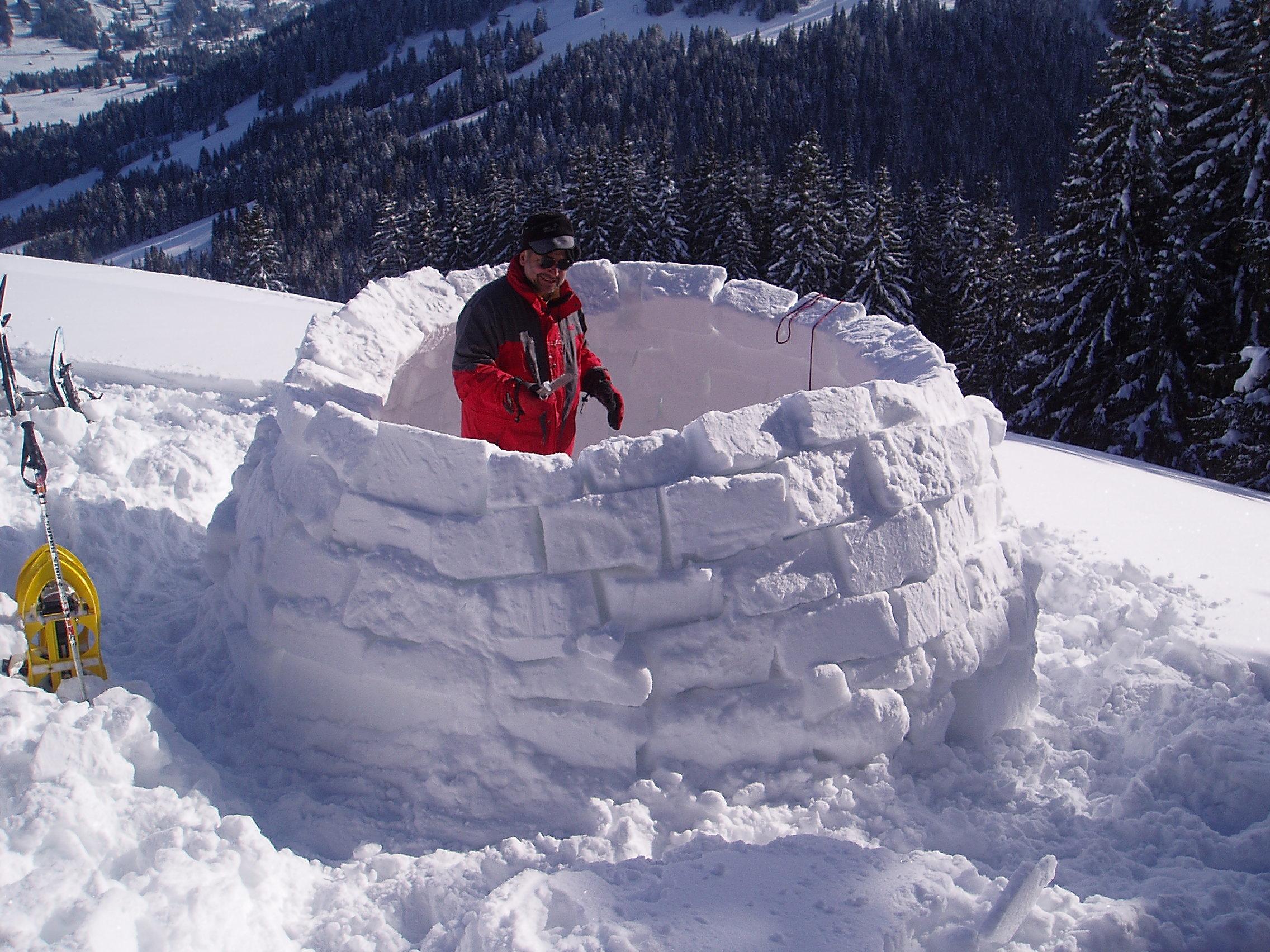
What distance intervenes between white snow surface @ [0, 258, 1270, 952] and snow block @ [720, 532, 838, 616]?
17.5 inches

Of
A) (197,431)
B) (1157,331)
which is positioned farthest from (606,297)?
(1157,331)

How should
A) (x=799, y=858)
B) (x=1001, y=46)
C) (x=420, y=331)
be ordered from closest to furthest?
(x=799, y=858) < (x=420, y=331) < (x=1001, y=46)

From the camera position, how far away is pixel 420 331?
11.1ft

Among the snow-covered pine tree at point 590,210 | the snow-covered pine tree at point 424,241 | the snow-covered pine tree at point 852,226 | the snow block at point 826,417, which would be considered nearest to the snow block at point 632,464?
the snow block at point 826,417

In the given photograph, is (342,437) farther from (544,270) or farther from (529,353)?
(544,270)

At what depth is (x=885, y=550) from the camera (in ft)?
7.49

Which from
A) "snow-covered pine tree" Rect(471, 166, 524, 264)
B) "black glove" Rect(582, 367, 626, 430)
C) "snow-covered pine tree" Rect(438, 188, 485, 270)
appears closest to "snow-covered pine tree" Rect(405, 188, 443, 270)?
"snow-covered pine tree" Rect(438, 188, 485, 270)

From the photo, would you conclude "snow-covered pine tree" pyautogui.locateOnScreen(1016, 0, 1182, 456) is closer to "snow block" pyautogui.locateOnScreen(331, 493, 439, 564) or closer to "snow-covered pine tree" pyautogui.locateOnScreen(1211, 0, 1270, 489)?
"snow-covered pine tree" pyautogui.locateOnScreen(1211, 0, 1270, 489)

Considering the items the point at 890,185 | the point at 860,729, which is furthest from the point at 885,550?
the point at 890,185

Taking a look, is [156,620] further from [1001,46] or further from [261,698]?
[1001,46]

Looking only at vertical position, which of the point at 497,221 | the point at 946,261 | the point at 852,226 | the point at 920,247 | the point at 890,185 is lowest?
the point at 946,261

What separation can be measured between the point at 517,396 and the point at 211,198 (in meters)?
81.3

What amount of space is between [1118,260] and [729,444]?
1218 cm

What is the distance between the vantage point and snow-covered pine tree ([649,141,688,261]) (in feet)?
77.9
